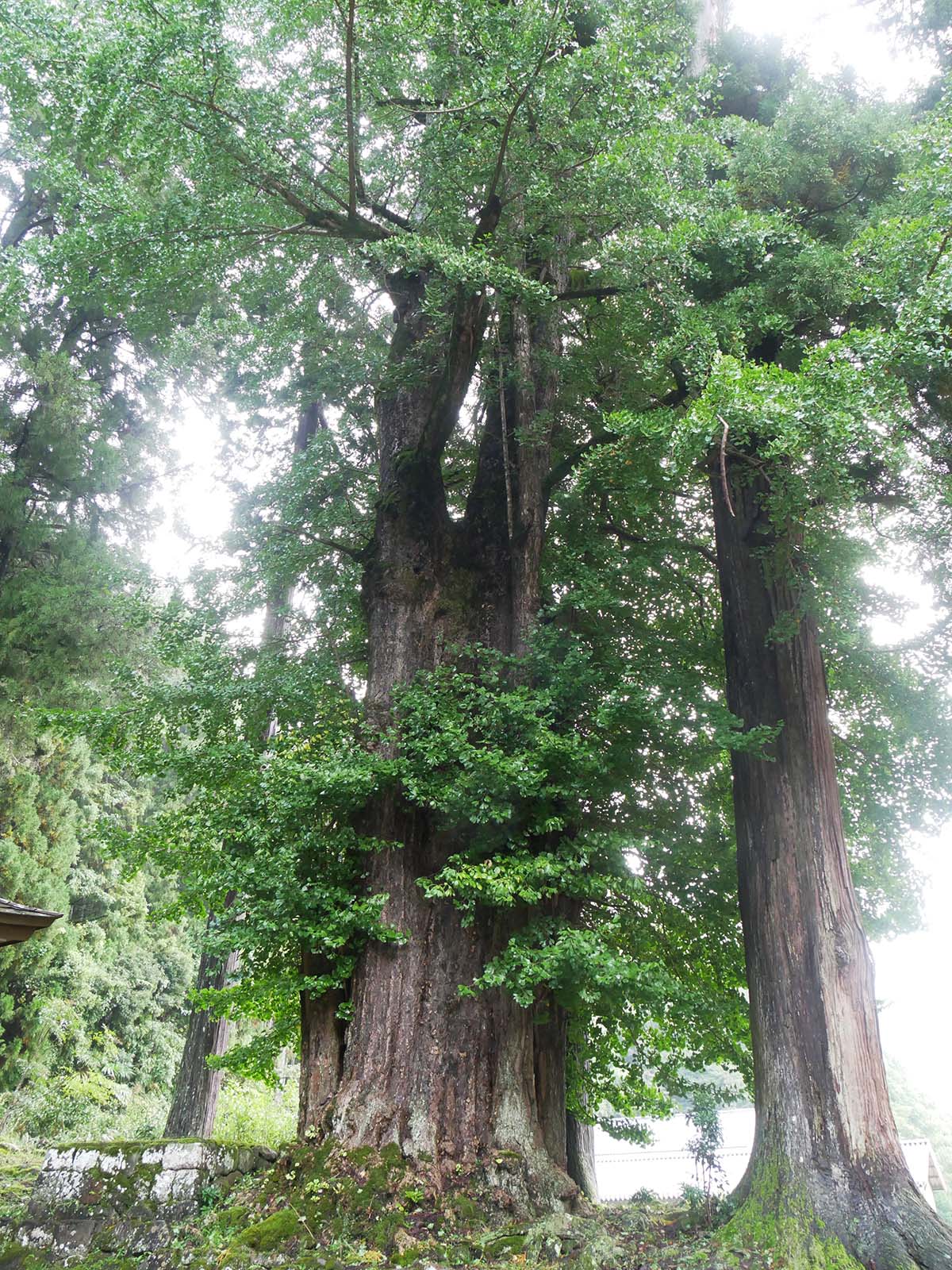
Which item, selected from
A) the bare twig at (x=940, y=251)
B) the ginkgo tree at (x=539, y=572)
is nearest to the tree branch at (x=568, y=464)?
the ginkgo tree at (x=539, y=572)

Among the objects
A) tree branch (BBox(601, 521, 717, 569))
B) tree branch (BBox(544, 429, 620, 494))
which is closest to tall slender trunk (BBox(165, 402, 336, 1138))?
tree branch (BBox(544, 429, 620, 494))

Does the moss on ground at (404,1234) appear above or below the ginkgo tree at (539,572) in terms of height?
below

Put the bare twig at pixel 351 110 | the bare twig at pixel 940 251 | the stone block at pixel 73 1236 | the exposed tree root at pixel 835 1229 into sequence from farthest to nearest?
the bare twig at pixel 351 110
the bare twig at pixel 940 251
the stone block at pixel 73 1236
the exposed tree root at pixel 835 1229

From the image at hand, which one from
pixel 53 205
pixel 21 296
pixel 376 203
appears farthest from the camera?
pixel 53 205

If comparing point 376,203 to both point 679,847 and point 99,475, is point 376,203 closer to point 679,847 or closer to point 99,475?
point 99,475

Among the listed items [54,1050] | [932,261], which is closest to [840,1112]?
[932,261]

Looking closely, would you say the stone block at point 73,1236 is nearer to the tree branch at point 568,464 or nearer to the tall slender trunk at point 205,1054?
the tall slender trunk at point 205,1054

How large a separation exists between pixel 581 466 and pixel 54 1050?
10112mm

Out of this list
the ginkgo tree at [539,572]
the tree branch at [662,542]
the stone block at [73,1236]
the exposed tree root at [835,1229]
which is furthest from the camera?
the tree branch at [662,542]

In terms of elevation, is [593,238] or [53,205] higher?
[53,205]

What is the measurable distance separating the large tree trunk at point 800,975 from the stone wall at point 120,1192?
2932 millimetres

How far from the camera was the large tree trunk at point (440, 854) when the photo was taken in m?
4.43

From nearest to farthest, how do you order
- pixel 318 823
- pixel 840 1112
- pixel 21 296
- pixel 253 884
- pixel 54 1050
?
pixel 840 1112
pixel 253 884
pixel 318 823
pixel 21 296
pixel 54 1050

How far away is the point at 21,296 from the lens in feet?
18.6
